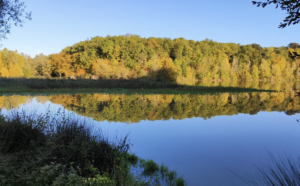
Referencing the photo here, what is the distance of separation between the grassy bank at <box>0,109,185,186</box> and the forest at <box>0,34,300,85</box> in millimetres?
45808

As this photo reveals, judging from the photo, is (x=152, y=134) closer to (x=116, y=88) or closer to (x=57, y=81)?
(x=116, y=88)

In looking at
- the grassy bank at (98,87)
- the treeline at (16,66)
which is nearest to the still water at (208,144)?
the grassy bank at (98,87)

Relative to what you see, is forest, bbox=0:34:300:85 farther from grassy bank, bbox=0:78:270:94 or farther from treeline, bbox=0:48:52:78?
grassy bank, bbox=0:78:270:94

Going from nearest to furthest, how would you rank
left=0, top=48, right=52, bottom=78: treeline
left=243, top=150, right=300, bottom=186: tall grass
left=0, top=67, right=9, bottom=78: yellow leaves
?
1. left=243, top=150, right=300, bottom=186: tall grass
2. left=0, top=67, right=9, bottom=78: yellow leaves
3. left=0, top=48, right=52, bottom=78: treeline

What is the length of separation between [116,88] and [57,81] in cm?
844

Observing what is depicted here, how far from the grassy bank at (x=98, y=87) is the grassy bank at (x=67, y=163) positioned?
73.4 feet

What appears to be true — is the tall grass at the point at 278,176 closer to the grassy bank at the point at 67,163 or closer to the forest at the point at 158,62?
the grassy bank at the point at 67,163

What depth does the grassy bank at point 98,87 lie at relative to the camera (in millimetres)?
29453

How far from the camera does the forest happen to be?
2345 inches

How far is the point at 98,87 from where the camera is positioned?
33156 mm

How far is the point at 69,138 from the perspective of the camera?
6125mm

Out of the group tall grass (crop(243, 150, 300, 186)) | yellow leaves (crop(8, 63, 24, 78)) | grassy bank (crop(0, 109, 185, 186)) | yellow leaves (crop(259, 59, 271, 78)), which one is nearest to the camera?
tall grass (crop(243, 150, 300, 186))

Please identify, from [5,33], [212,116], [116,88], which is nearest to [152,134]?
[212,116]

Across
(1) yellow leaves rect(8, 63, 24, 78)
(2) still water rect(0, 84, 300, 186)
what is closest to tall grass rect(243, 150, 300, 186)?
(2) still water rect(0, 84, 300, 186)
